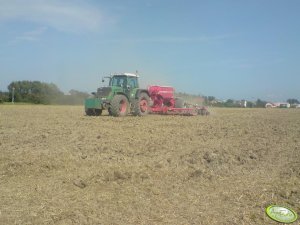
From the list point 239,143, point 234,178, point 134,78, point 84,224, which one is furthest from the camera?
point 134,78

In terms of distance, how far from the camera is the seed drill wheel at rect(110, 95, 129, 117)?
722 inches

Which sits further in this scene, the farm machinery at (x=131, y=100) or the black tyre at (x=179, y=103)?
the black tyre at (x=179, y=103)

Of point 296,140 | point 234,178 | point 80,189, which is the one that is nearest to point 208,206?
point 234,178

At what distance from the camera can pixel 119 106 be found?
1869 centimetres

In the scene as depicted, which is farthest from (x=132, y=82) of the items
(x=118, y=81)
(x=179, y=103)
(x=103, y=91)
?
(x=179, y=103)

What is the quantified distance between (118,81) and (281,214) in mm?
15055

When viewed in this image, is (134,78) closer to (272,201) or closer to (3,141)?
(3,141)

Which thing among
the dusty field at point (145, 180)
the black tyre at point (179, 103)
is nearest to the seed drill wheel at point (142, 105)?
the black tyre at point (179, 103)

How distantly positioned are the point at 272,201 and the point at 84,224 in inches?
96.3

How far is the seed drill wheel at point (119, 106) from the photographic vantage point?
1833 centimetres

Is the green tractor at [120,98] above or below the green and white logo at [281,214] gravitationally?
above

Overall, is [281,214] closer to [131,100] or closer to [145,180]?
[145,180]

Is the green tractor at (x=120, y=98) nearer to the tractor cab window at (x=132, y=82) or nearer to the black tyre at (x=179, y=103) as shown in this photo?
the tractor cab window at (x=132, y=82)

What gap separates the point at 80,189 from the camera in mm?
6023
